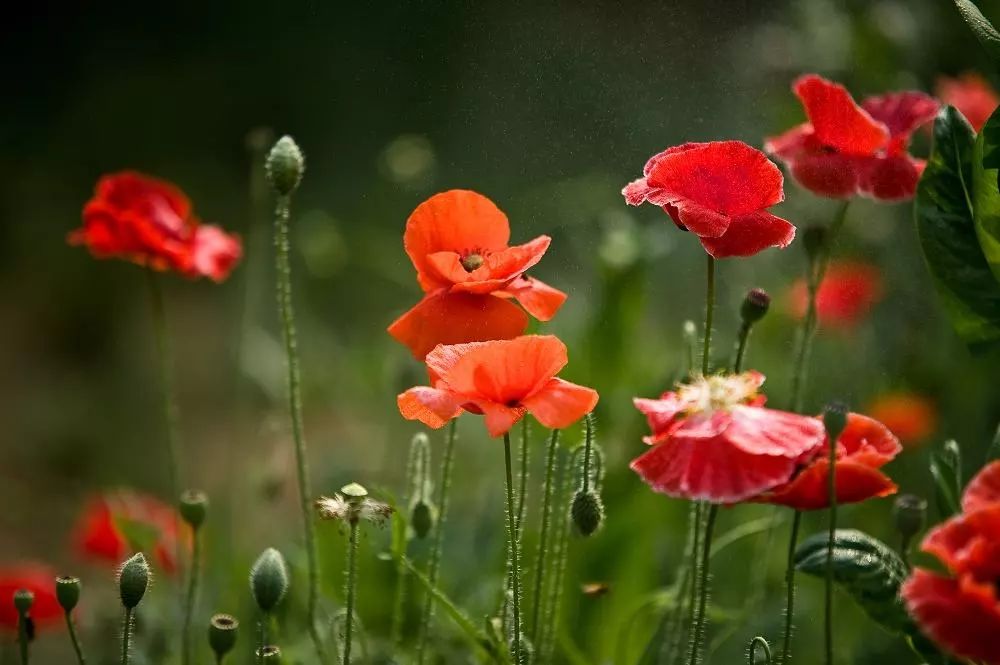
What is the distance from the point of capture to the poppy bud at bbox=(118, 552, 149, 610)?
0.87 m

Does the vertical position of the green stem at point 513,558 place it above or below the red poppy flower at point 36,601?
above

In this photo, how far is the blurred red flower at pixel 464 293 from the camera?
906 millimetres

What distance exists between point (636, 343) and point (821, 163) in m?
0.67

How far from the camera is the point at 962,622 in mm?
640

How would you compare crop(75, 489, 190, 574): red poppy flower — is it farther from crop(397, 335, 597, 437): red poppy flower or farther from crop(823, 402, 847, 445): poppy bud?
crop(823, 402, 847, 445): poppy bud

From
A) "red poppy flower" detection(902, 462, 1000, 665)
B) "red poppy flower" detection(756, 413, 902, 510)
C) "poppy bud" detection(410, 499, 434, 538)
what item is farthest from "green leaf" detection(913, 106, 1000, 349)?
"poppy bud" detection(410, 499, 434, 538)

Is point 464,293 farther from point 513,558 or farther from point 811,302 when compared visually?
point 811,302

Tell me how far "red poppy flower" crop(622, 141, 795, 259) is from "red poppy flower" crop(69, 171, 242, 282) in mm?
566

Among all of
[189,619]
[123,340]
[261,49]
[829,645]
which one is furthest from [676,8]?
[261,49]

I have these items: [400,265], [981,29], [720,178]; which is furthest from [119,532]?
[400,265]

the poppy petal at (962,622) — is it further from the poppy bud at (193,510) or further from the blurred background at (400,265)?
the poppy bud at (193,510)

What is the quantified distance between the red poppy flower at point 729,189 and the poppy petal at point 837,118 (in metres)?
0.13

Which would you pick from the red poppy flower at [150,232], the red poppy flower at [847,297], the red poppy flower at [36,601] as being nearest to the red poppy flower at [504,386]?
the red poppy flower at [150,232]

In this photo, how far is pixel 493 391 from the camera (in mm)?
803
